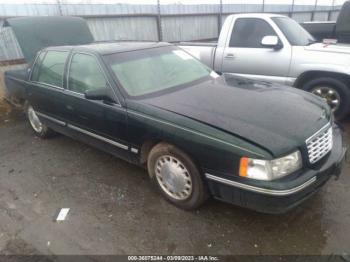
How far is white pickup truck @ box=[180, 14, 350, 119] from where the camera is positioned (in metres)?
4.75

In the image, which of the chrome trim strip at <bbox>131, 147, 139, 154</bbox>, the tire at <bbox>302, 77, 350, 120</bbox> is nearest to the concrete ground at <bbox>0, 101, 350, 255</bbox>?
the chrome trim strip at <bbox>131, 147, 139, 154</bbox>

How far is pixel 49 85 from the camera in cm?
423

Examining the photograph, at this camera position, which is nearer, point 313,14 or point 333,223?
point 333,223

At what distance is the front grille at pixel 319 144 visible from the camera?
101 inches

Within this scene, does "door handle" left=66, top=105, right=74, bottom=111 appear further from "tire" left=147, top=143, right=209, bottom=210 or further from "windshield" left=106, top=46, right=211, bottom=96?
"tire" left=147, top=143, right=209, bottom=210

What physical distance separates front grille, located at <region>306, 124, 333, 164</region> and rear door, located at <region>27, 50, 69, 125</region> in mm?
3113

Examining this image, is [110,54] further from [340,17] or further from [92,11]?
[340,17]

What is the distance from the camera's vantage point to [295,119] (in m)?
2.74

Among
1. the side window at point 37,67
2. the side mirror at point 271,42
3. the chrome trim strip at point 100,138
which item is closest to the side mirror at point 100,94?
the chrome trim strip at point 100,138

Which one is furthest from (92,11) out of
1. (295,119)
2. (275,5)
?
(275,5)

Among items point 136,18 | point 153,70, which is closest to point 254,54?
point 153,70

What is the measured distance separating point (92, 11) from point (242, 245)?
744 cm

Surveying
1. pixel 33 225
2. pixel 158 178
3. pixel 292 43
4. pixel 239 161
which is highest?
pixel 292 43

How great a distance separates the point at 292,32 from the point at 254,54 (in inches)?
30.0
